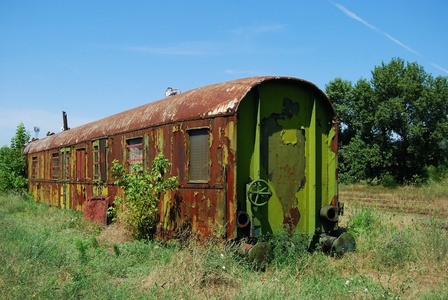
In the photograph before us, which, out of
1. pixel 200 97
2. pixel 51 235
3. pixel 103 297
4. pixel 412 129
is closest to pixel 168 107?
pixel 200 97

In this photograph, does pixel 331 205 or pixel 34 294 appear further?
pixel 331 205

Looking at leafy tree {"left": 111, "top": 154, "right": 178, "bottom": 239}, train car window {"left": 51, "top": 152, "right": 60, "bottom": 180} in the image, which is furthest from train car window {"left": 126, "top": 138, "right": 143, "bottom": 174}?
train car window {"left": 51, "top": 152, "right": 60, "bottom": 180}

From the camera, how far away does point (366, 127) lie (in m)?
28.5

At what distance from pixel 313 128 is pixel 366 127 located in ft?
73.9

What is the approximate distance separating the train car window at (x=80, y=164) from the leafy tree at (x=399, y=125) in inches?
782

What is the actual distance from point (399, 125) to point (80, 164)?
20.8m

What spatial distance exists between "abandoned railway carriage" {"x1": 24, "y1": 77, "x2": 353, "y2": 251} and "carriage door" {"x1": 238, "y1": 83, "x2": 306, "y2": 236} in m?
0.02

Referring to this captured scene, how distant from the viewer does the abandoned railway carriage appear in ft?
22.0

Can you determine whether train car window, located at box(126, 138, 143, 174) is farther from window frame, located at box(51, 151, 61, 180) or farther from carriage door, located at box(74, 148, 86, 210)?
window frame, located at box(51, 151, 61, 180)

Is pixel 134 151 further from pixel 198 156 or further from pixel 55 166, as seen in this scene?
pixel 55 166

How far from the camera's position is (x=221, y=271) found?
18.6ft

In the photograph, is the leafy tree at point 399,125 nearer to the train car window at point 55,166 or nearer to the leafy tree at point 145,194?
the train car window at point 55,166

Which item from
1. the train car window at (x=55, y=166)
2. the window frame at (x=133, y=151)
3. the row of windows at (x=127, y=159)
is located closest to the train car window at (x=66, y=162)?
the row of windows at (x=127, y=159)

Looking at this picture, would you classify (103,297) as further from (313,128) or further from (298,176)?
(313,128)
